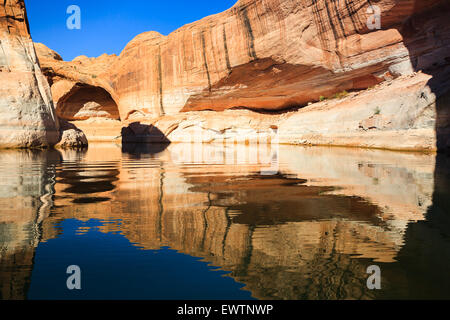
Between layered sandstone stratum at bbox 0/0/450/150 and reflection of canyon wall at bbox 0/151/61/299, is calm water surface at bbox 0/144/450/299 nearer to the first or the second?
reflection of canyon wall at bbox 0/151/61/299

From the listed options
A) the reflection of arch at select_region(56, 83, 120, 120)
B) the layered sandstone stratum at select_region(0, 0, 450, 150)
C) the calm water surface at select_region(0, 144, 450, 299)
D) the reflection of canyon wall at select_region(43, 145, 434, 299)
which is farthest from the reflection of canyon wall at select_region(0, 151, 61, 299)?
the reflection of arch at select_region(56, 83, 120, 120)

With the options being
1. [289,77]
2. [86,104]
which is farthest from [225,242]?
[86,104]

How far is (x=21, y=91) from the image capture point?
43.9ft

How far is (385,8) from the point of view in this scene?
43.8ft

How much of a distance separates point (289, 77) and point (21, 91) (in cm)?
1403

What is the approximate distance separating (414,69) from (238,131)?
38.5 feet

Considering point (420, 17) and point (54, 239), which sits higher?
point (420, 17)

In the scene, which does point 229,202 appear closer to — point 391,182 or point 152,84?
point 391,182

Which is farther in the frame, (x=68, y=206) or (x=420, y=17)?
(x=420, y=17)

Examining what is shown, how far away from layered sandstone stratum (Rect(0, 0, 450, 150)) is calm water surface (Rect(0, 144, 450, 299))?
883 centimetres

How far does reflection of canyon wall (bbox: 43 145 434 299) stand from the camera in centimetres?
158

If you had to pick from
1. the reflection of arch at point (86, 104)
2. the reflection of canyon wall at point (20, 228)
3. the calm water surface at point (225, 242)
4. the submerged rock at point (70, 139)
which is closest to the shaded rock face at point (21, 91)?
the submerged rock at point (70, 139)

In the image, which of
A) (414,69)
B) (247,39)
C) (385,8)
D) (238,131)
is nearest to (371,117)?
(414,69)

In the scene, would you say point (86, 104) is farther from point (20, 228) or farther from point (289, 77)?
point (20, 228)
